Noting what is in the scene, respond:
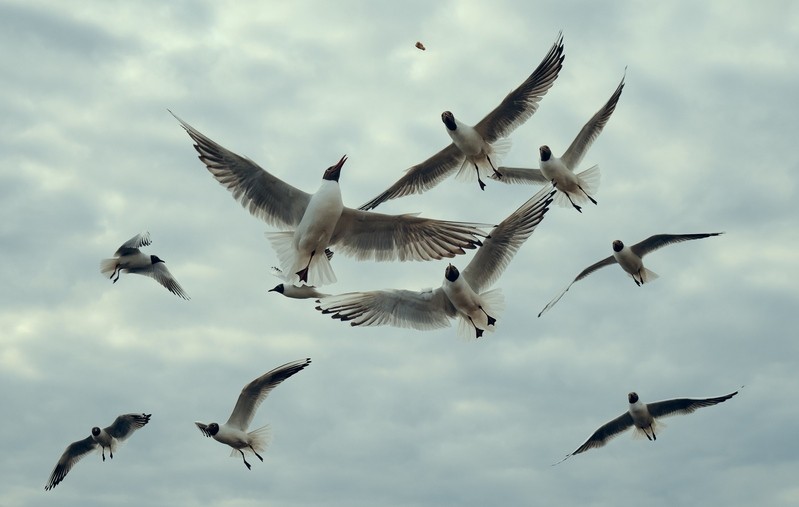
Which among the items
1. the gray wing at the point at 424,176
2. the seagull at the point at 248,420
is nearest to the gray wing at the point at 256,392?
the seagull at the point at 248,420

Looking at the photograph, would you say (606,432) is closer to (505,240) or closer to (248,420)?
(248,420)

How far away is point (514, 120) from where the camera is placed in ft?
56.6

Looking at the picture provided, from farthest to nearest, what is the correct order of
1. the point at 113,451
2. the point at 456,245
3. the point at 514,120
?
the point at 113,451, the point at 514,120, the point at 456,245

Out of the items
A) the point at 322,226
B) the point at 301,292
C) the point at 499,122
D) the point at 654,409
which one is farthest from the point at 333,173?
the point at 654,409

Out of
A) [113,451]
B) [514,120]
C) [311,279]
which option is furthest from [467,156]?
[113,451]

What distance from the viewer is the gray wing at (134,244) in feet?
72.9

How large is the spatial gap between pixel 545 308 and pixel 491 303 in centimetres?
376

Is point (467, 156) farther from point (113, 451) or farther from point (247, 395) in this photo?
point (113, 451)

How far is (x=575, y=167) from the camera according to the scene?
18203 mm

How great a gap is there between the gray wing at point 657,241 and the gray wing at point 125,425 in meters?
10.5

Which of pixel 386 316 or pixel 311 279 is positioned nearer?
pixel 311 279

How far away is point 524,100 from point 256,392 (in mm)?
7106

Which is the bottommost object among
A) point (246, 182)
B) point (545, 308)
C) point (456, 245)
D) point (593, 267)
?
point (456, 245)

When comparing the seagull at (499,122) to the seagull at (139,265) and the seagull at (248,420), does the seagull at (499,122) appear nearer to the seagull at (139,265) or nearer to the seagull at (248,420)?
the seagull at (248,420)
